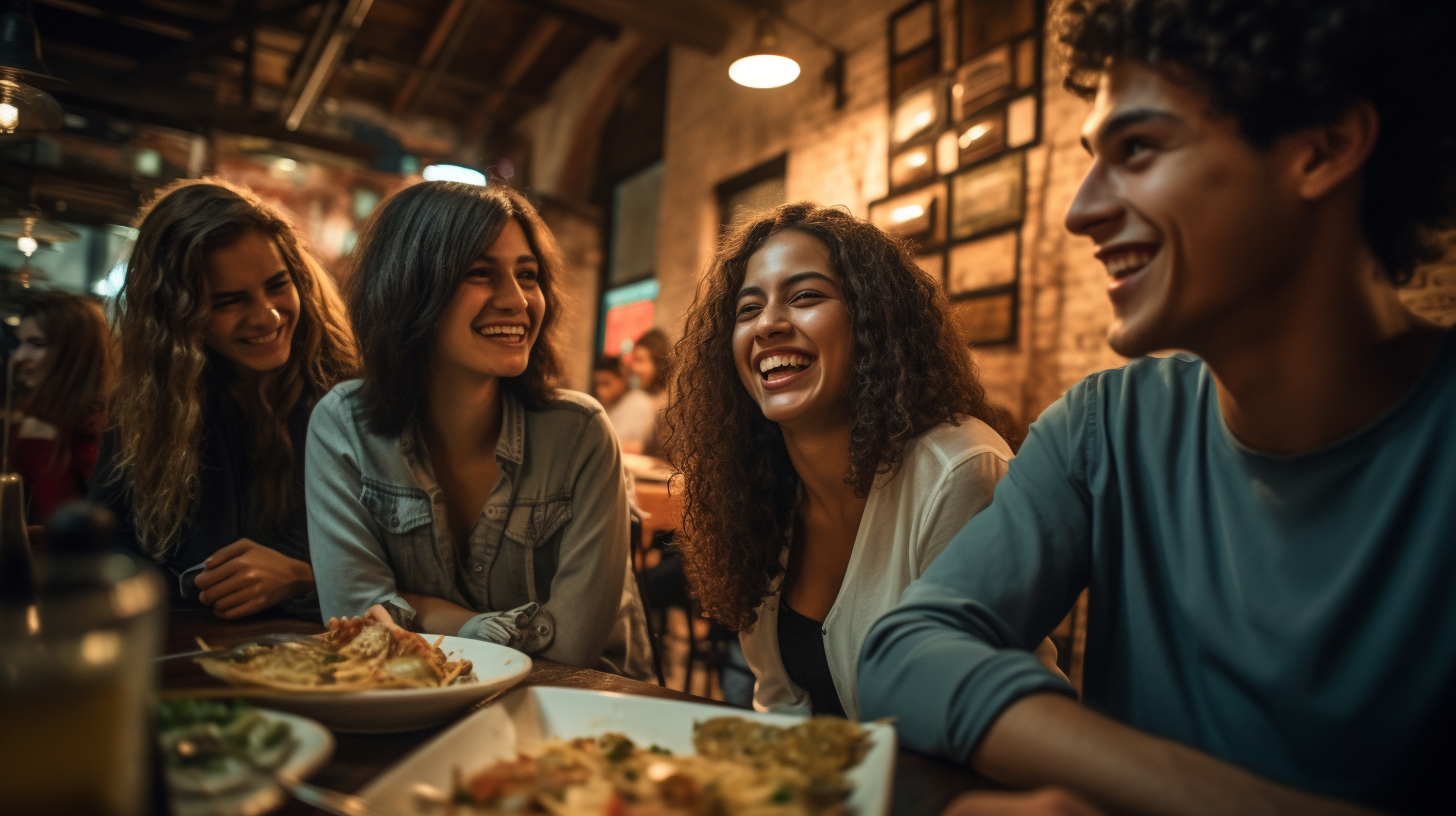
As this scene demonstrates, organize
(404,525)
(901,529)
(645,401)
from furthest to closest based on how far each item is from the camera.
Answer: (645,401) < (404,525) < (901,529)

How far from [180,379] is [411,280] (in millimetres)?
713

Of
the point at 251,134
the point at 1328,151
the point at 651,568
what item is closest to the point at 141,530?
the point at 651,568

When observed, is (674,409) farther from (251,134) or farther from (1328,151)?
(251,134)

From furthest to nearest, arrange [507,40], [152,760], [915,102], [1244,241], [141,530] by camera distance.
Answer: [507,40] < [915,102] < [141,530] < [1244,241] < [152,760]

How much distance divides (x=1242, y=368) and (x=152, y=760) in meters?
1.09

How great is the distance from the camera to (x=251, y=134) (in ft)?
22.5

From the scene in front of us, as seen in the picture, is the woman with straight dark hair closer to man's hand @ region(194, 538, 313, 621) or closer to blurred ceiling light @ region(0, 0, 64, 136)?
man's hand @ region(194, 538, 313, 621)

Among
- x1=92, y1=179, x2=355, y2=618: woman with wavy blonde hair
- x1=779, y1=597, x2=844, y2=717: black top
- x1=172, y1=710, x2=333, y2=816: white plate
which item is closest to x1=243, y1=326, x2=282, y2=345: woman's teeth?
x1=92, y1=179, x2=355, y2=618: woman with wavy blonde hair

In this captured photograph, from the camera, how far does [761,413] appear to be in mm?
1752

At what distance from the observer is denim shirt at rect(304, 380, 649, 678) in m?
1.59

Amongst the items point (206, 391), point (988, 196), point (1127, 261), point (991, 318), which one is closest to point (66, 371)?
point (206, 391)

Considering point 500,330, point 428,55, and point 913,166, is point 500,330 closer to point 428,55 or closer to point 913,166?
point 913,166

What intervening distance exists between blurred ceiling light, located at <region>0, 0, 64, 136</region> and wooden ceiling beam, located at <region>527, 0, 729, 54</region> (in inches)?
191

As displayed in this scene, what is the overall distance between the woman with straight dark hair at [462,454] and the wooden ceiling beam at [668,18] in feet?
16.5
